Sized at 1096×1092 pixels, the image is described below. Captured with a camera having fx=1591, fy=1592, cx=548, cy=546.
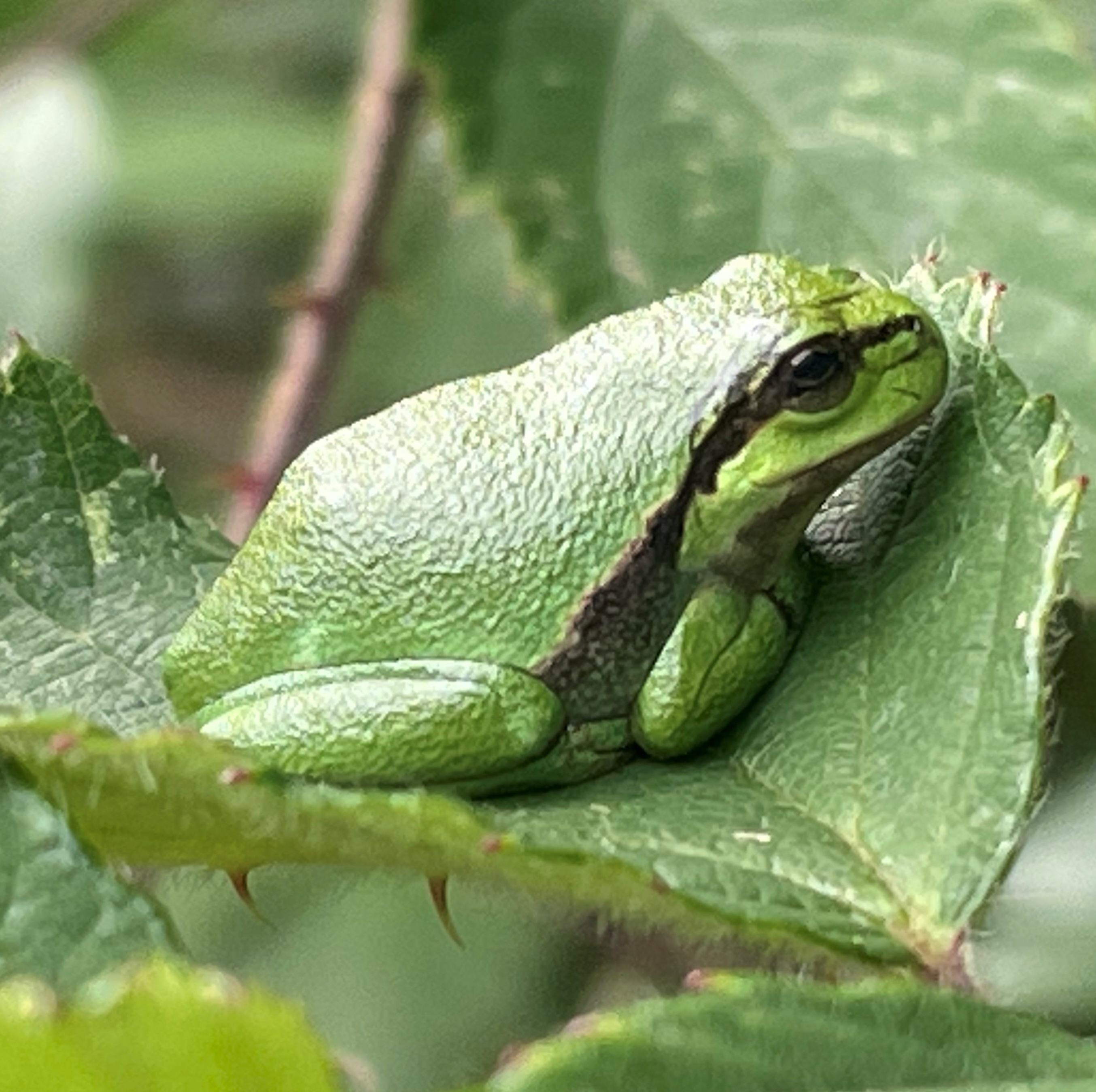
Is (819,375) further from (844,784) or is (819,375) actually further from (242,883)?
(242,883)

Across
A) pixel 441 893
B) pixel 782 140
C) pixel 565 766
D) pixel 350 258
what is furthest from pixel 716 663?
pixel 350 258

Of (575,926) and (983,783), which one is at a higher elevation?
(983,783)

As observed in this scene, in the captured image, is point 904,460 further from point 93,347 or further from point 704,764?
point 93,347

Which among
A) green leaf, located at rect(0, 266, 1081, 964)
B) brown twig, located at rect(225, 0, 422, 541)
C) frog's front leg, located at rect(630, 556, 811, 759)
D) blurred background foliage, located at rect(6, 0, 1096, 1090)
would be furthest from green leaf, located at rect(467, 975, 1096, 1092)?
brown twig, located at rect(225, 0, 422, 541)

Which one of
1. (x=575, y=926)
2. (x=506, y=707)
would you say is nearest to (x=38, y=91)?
(x=506, y=707)

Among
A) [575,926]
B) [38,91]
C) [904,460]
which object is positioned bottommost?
[575,926]

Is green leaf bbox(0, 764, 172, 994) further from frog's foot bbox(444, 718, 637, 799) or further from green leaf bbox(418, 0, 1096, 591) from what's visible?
green leaf bbox(418, 0, 1096, 591)

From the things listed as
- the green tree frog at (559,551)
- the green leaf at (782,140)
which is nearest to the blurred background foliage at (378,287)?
the green leaf at (782,140)
